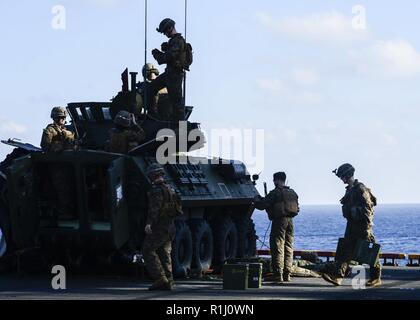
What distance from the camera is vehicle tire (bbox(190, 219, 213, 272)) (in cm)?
2447

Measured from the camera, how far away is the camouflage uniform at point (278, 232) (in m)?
22.2

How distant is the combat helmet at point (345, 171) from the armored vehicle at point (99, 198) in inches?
127

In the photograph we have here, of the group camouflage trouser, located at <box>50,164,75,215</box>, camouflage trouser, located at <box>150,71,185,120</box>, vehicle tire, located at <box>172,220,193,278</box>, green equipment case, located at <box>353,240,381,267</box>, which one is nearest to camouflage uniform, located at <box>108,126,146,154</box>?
camouflage trouser, located at <box>50,164,75,215</box>

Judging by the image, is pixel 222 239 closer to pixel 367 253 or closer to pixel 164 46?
pixel 164 46

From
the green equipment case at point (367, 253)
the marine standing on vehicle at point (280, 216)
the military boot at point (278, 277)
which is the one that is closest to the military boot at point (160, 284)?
the marine standing on vehicle at point (280, 216)

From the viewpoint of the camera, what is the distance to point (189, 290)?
2073cm

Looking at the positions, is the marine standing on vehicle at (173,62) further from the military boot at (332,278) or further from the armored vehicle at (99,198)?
the military boot at (332,278)

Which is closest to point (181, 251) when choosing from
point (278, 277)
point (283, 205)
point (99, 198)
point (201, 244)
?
point (201, 244)

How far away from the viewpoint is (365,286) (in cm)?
2162

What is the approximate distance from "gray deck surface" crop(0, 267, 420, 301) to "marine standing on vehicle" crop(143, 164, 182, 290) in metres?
0.34
